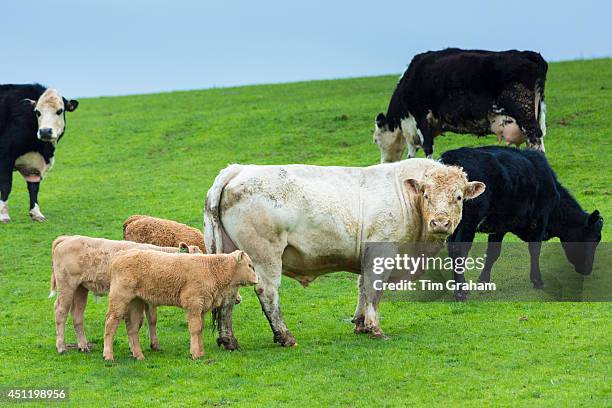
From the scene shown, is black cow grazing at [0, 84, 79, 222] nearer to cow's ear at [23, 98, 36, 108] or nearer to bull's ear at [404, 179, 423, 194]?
cow's ear at [23, 98, 36, 108]

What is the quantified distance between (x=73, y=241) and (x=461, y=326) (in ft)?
16.6

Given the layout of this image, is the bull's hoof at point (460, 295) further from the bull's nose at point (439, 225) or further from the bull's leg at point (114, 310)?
the bull's leg at point (114, 310)

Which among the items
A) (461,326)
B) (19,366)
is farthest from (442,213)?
(19,366)

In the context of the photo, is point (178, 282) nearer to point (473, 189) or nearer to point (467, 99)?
point (473, 189)

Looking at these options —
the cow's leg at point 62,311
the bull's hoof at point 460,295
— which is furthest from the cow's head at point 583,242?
the cow's leg at point 62,311

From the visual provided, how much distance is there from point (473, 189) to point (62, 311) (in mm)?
5265

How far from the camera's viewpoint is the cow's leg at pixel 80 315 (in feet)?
43.0

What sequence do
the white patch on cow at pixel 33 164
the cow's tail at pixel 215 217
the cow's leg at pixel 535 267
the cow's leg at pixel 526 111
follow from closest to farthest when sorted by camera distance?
the cow's tail at pixel 215 217, the cow's leg at pixel 535 267, the cow's leg at pixel 526 111, the white patch on cow at pixel 33 164

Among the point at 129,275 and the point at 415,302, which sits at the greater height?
the point at 129,275

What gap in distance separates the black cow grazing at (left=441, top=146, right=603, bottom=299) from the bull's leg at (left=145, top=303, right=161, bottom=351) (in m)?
4.60

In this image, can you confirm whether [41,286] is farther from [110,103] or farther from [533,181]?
[110,103]

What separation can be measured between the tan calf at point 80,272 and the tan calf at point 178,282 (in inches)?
21.4

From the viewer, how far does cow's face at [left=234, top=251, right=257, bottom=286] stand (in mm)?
12312

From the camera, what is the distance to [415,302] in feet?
51.3
